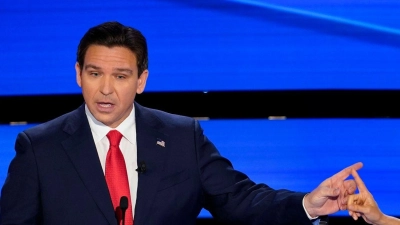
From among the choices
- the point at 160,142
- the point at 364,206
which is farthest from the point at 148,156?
the point at 364,206

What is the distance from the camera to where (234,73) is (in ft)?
10.6

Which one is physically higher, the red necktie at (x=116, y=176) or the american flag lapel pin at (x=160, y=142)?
→ the american flag lapel pin at (x=160, y=142)

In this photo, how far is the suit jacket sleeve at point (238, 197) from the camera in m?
2.54

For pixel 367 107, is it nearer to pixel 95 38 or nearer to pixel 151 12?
pixel 151 12

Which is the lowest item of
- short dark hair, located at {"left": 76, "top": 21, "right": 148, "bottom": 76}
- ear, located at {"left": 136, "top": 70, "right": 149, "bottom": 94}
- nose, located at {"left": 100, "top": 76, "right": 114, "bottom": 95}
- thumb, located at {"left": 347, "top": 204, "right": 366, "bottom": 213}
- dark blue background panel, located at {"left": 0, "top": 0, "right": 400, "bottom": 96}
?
thumb, located at {"left": 347, "top": 204, "right": 366, "bottom": 213}

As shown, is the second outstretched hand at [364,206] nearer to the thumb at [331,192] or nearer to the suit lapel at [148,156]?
the thumb at [331,192]

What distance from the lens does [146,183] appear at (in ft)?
8.10

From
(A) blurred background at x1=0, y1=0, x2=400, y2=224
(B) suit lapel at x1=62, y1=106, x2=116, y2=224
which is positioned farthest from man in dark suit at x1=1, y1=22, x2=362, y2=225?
(A) blurred background at x1=0, y1=0, x2=400, y2=224

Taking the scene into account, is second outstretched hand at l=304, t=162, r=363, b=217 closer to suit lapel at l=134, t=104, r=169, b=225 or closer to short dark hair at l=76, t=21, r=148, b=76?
suit lapel at l=134, t=104, r=169, b=225

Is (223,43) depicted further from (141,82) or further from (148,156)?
(148,156)

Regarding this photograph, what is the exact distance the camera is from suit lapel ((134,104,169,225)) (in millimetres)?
2443

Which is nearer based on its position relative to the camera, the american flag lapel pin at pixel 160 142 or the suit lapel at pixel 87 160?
the suit lapel at pixel 87 160

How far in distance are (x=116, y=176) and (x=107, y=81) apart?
0.32 m

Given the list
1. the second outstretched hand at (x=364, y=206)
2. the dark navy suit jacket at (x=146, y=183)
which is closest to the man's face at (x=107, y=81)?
the dark navy suit jacket at (x=146, y=183)
